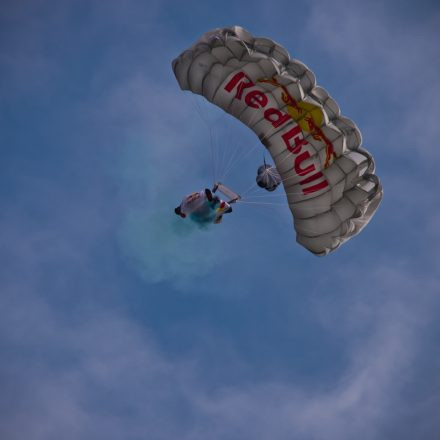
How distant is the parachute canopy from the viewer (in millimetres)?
22000

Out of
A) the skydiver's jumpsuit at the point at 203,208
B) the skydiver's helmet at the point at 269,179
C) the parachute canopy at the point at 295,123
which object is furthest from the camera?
the skydiver's helmet at the point at 269,179

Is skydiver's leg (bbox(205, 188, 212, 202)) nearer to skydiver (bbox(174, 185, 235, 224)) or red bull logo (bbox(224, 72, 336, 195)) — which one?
skydiver (bbox(174, 185, 235, 224))

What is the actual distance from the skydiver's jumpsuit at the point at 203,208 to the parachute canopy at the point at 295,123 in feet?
8.71

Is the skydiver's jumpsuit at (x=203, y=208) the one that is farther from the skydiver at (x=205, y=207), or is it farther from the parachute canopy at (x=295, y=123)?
the parachute canopy at (x=295, y=123)

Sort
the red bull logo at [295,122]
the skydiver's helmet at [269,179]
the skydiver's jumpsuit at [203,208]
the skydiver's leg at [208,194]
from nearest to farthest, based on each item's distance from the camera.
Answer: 1. the red bull logo at [295,122]
2. the skydiver's leg at [208,194]
3. the skydiver's jumpsuit at [203,208]
4. the skydiver's helmet at [269,179]

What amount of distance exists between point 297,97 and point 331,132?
176cm

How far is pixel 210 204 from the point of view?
2330 centimetres

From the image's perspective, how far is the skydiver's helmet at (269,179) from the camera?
24672 mm

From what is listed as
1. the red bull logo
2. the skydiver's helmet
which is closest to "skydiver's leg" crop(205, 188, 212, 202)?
the skydiver's helmet

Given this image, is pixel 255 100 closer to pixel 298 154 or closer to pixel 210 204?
→ pixel 298 154

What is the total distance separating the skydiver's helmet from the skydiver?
6.07 ft

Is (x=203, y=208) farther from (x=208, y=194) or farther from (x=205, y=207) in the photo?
(x=208, y=194)

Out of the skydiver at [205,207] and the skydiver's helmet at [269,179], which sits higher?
the skydiver's helmet at [269,179]

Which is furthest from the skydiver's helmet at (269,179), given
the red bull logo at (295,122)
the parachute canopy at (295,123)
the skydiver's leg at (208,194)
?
the skydiver's leg at (208,194)
